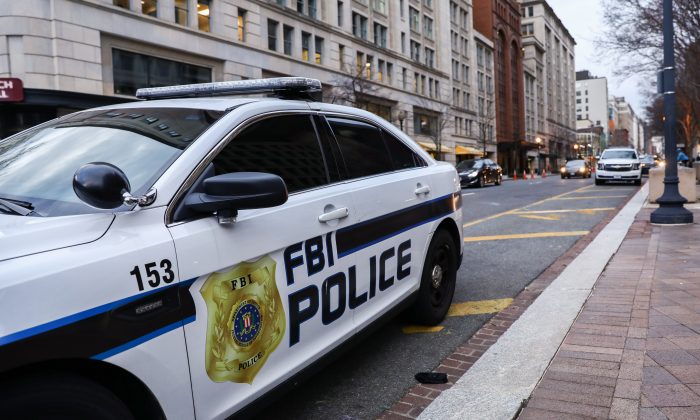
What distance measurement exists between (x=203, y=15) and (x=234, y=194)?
1144 inches

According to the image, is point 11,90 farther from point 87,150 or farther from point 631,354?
point 631,354

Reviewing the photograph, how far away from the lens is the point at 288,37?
114 ft

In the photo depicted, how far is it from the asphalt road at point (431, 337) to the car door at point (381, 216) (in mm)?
427

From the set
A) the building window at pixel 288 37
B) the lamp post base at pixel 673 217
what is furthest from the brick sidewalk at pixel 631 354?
the building window at pixel 288 37

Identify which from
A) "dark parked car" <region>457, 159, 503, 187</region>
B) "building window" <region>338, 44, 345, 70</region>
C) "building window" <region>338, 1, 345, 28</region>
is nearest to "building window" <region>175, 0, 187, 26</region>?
"building window" <region>338, 44, 345, 70</region>

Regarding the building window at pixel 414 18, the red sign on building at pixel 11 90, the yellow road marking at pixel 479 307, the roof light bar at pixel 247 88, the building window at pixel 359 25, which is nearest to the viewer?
the roof light bar at pixel 247 88

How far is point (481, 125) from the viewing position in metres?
67.8

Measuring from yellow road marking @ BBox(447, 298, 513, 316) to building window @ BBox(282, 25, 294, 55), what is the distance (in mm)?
31491

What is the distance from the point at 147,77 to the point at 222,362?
25.5 meters

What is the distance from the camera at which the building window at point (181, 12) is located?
26.7 meters

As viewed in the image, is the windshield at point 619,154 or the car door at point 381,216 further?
the windshield at point 619,154

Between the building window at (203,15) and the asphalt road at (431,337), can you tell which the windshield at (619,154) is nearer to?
the asphalt road at (431,337)

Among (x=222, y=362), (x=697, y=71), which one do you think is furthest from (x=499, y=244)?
(x=697, y=71)

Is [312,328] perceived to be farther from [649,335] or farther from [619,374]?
[649,335]
